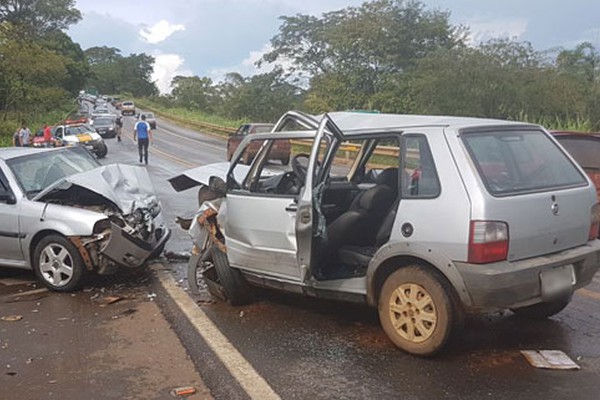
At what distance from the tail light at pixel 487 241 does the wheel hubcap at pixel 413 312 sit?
469 millimetres

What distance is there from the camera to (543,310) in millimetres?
5086

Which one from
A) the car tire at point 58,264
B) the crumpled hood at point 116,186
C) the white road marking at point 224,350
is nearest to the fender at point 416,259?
the white road marking at point 224,350

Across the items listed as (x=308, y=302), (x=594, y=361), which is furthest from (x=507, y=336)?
(x=308, y=302)

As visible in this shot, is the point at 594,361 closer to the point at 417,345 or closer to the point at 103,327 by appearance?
the point at 417,345

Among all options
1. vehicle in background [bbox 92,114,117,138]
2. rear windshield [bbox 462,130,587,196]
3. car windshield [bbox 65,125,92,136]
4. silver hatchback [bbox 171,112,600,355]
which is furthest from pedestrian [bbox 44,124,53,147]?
rear windshield [bbox 462,130,587,196]

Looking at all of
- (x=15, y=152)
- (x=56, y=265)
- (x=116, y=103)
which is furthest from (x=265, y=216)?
(x=116, y=103)

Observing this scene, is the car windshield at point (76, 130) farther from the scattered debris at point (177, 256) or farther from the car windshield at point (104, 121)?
the scattered debris at point (177, 256)

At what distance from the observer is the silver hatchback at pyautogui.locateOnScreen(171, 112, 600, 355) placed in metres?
4.10

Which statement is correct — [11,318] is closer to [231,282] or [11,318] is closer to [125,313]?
[125,313]

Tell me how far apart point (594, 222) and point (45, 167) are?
6.00 meters

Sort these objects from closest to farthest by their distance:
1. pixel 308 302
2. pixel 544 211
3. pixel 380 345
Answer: pixel 544 211 < pixel 380 345 < pixel 308 302

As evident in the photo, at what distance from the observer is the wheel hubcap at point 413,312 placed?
431 cm

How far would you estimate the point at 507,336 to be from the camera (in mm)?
4812

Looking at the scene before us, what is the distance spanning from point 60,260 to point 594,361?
5.03 metres
